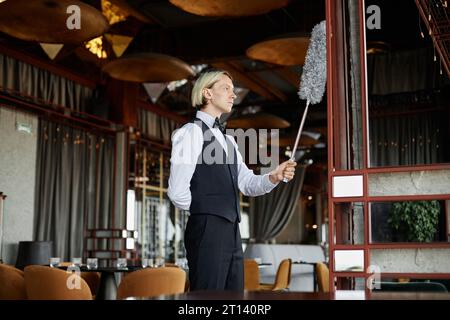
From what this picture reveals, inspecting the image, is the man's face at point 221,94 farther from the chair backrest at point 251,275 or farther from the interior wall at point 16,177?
the interior wall at point 16,177

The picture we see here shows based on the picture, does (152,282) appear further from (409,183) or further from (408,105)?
(408,105)

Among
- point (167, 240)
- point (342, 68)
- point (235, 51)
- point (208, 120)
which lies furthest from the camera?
point (167, 240)

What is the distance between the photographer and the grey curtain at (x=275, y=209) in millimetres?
17359

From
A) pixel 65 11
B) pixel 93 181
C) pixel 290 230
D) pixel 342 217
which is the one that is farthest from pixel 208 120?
pixel 290 230

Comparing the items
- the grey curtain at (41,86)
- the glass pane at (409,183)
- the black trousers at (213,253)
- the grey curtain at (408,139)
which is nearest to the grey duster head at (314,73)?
the black trousers at (213,253)

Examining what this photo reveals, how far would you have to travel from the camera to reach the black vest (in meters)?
2.40

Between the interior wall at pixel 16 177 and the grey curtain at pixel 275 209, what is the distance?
9357mm

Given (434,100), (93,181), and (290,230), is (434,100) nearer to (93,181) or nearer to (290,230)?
(93,181)

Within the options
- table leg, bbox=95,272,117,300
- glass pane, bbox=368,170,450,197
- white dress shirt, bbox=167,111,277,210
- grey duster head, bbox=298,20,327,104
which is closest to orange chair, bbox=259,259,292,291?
table leg, bbox=95,272,117,300

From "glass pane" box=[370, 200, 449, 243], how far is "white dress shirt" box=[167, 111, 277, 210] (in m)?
6.87

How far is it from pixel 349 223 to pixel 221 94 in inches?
48.1
